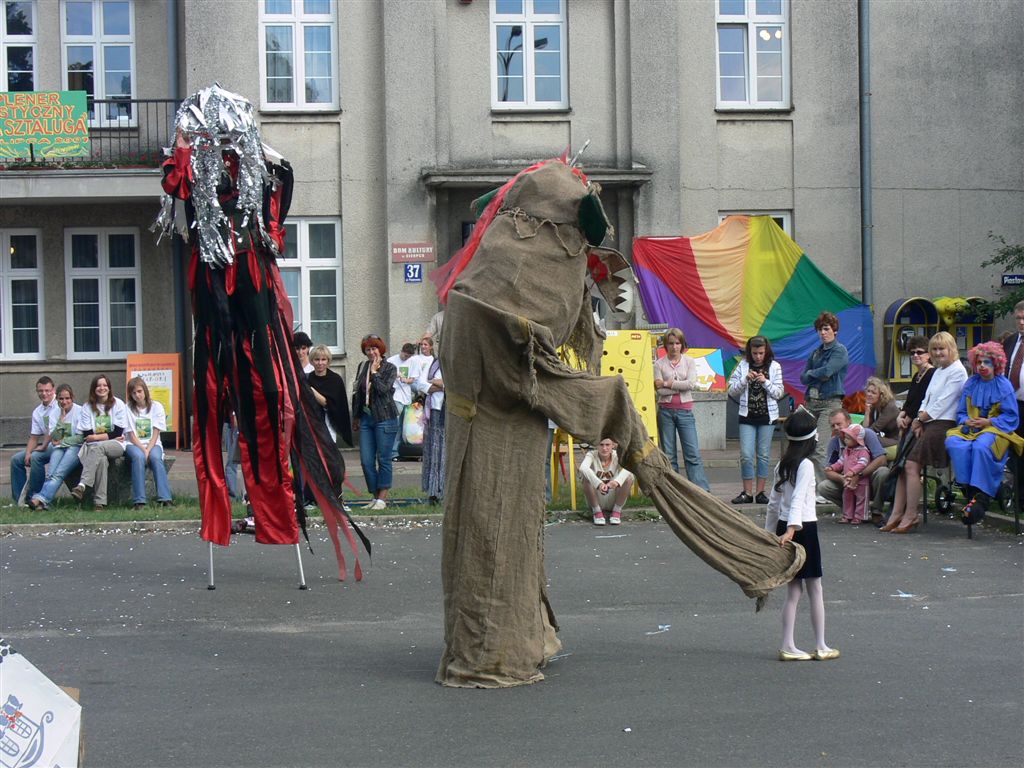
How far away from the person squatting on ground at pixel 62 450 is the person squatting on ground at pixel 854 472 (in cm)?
767

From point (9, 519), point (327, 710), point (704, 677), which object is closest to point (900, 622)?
point (704, 677)

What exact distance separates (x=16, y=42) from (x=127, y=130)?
2.24 m

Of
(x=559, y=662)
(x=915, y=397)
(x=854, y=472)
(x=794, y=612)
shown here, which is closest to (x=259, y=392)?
(x=559, y=662)

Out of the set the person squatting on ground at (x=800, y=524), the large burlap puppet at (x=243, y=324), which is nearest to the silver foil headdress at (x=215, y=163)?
the large burlap puppet at (x=243, y=324)

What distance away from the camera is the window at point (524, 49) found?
2025cm

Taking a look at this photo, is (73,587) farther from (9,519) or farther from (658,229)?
(658,229)

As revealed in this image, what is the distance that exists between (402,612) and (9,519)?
5.75 m

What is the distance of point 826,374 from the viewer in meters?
13.6

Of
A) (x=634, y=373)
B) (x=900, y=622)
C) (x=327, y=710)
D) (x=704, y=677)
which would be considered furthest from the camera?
(x=634, y=373)

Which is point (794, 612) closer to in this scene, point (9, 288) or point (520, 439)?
point (520, 439)

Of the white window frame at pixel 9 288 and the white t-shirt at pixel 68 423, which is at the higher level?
the white window frame at pixel 9 288

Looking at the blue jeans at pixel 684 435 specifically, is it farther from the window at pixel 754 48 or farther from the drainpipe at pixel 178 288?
the drainpipe at pixel 178 288

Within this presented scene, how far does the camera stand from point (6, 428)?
20.5 metres

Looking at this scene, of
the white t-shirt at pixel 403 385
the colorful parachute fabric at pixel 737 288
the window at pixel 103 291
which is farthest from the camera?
the window at pixel 103 291
